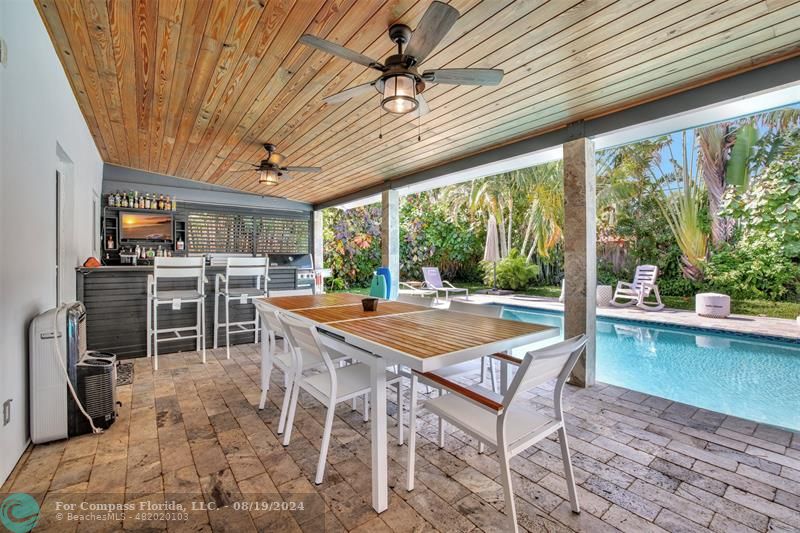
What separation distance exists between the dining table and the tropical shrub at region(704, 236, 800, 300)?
8.21 metres

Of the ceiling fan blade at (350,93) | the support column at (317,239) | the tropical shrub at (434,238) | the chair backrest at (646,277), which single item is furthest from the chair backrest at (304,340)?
the tropical shrub at (434,238)

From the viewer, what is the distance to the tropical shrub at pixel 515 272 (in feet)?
34.6

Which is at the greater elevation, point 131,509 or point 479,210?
point 479,210

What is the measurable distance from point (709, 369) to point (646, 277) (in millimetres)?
4685

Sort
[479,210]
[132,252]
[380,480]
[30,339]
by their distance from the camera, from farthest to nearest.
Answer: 1. [479,210]
2. [132,252]
3. [30,339]
4. [380,480]

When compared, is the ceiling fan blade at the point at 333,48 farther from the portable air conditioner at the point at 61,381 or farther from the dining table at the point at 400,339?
the portable air conditioner at the point at 61,381

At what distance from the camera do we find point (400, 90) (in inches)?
80.9

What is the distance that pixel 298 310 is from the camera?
2684 mm

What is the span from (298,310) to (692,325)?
676cm

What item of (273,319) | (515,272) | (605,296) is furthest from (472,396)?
(515,272)

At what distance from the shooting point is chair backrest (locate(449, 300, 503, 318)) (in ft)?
8.65

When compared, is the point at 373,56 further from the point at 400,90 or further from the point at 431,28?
the point at 431,28

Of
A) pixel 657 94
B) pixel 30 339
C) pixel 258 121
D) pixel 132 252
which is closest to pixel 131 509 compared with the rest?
pixel 30 339

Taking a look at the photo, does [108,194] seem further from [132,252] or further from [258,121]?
[258,121]
